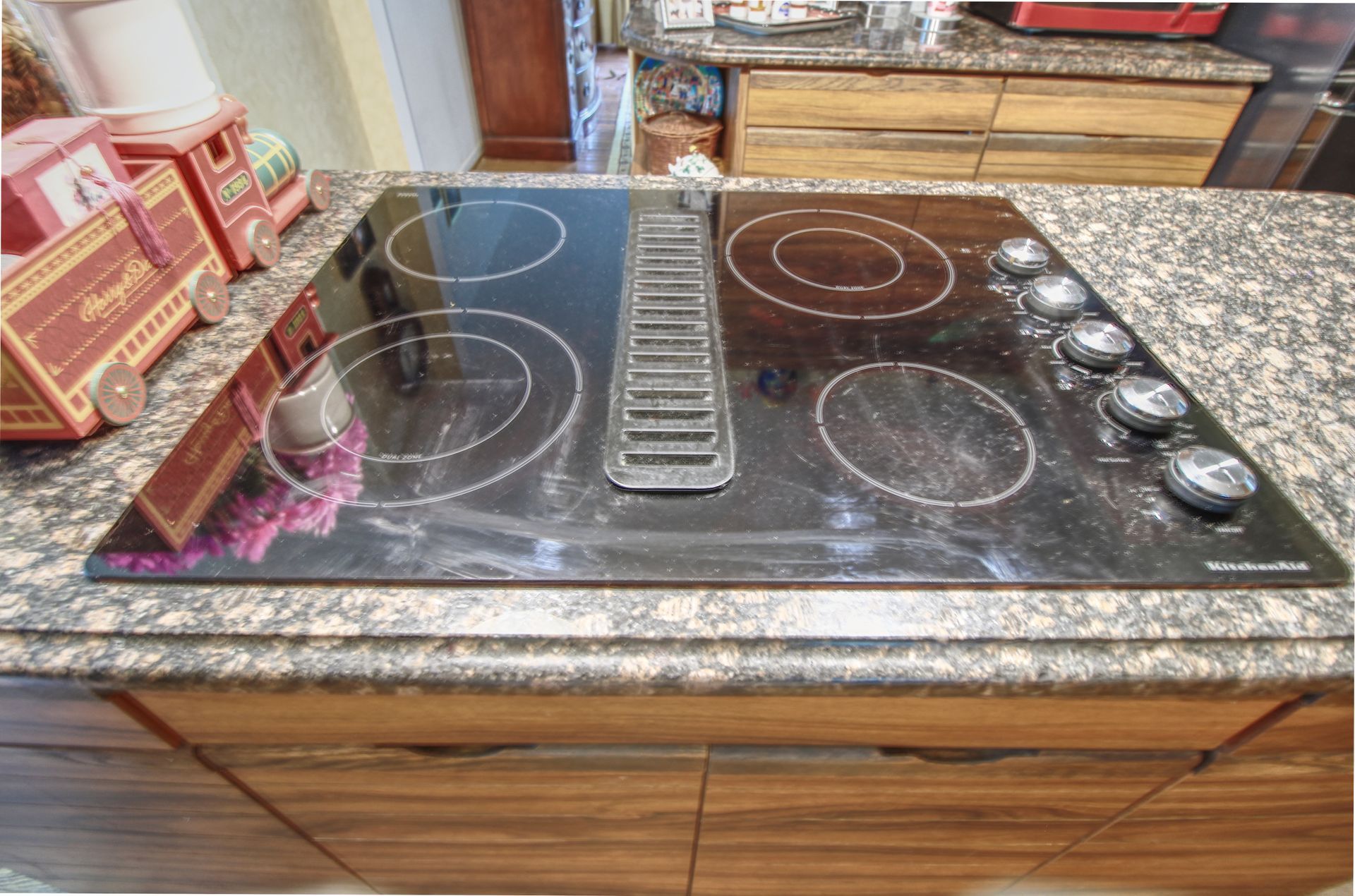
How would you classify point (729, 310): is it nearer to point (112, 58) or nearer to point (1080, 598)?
point (1080, 598)

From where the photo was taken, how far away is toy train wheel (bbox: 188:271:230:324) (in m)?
0.59

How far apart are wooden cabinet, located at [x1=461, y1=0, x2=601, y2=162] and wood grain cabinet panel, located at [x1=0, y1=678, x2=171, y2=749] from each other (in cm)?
302

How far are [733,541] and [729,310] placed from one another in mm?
306

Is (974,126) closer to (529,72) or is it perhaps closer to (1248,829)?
(1248,829)

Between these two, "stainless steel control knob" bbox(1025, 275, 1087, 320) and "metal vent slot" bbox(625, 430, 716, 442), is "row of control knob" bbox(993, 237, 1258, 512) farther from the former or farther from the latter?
"metal vent slot" bbox(625, 430, 716, 442)

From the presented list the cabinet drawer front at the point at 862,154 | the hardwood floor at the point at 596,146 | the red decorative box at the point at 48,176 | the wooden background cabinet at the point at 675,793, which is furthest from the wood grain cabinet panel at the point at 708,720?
the hardwood floor at the point at 596,146

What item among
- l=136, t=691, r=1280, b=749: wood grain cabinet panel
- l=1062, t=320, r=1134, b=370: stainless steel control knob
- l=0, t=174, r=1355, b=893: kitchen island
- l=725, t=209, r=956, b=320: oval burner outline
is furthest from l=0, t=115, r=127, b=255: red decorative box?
l=1062, t=320, r=1134, b=370: stainless steel control knob

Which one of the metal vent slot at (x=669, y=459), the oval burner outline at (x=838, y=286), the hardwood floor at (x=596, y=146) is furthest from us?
the hardwood floor at (x=596, y=146)

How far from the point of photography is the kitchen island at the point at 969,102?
5.62 ft

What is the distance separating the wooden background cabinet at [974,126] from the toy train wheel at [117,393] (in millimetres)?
1717

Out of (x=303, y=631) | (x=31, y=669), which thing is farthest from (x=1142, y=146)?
(x=31, y=669)

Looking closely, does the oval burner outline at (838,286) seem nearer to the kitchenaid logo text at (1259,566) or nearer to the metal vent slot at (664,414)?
the metal vent slot at (664,414)

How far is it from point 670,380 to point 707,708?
0.27m

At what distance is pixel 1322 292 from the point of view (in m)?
0.69
